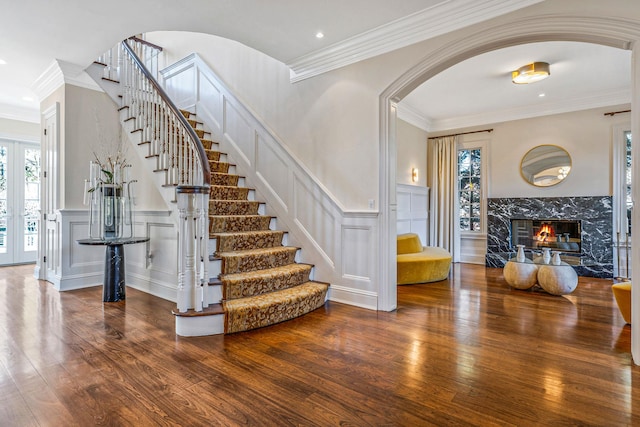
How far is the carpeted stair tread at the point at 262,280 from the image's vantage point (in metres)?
3.18

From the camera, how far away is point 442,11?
310 centimetres

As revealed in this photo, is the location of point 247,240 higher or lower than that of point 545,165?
lower

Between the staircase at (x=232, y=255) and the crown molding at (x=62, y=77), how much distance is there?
5.7 inches

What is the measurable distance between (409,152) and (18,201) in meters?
7.58

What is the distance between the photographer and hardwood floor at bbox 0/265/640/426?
5.96 ft

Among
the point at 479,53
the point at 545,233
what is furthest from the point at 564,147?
the point at 479,53

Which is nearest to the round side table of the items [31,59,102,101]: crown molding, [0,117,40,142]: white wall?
[31,59,102,101]: crown molding

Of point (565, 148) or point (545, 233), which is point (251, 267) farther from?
point (565, 148)

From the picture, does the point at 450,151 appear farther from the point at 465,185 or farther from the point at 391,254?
the point at 391,254

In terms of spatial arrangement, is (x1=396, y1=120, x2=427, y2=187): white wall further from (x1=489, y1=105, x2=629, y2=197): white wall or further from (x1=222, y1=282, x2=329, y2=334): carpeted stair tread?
(x1=222, y1=282, x2=329, y2=334): carpeted stair tread

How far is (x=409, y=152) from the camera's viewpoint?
6754 mm

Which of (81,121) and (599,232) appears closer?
(81,121)

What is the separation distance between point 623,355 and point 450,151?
520 cm

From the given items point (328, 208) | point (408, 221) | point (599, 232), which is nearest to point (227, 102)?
point (328, 208)
